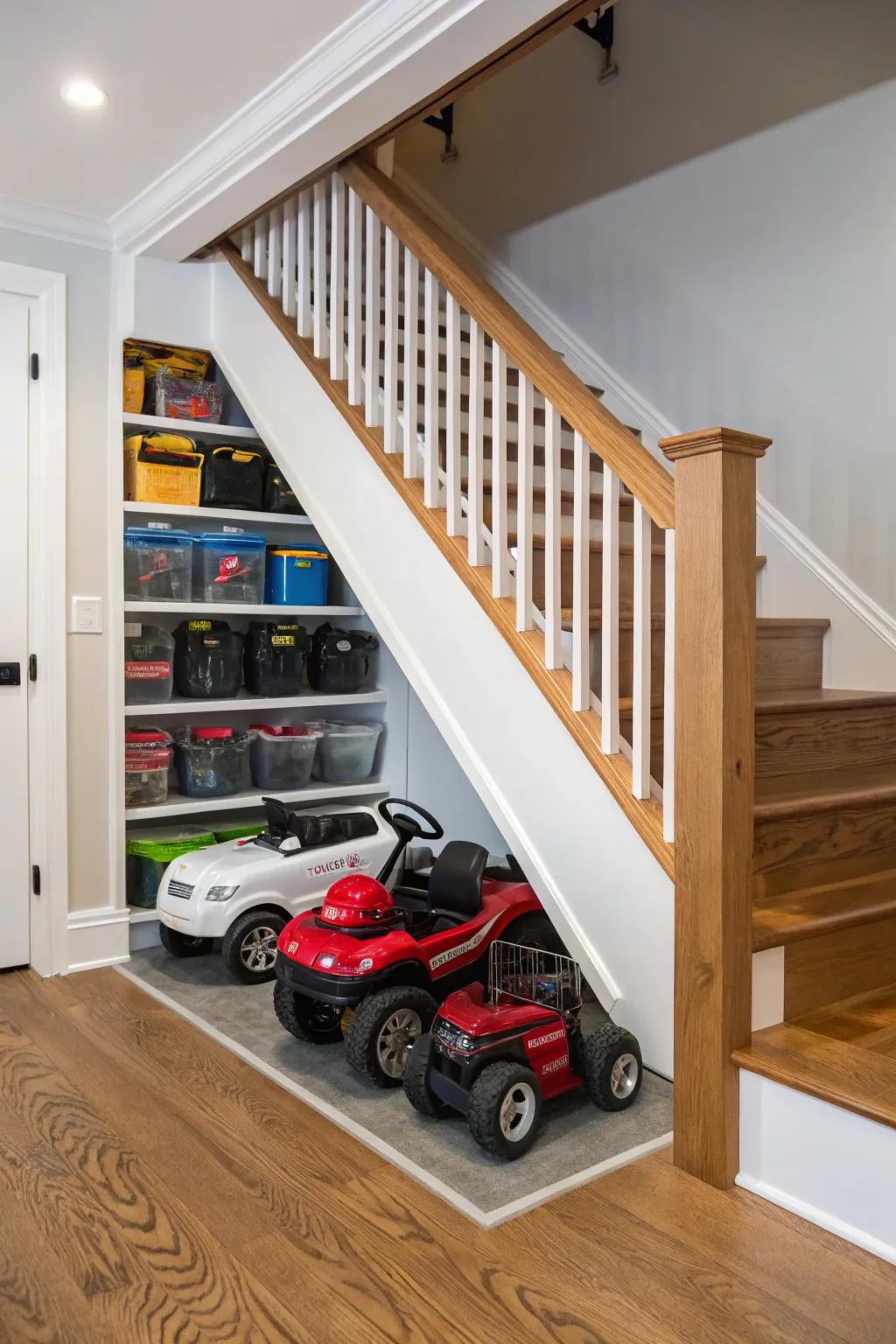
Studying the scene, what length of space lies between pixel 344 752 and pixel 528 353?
6.66 ft

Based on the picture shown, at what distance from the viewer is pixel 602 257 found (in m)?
4.24

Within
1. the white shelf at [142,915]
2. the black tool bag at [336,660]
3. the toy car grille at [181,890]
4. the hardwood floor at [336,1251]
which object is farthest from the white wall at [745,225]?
the white shelf at [142,915]

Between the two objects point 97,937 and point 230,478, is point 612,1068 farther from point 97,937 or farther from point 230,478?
point 230,478

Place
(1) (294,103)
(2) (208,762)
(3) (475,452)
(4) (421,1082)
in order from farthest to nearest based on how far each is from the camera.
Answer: (2) (208,762)
(3) (475,452)
(1) (294,103)
(4) (421,1082)

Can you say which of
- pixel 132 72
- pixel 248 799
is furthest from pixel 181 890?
pixel 132 72

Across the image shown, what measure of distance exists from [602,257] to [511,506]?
1557 millimetres

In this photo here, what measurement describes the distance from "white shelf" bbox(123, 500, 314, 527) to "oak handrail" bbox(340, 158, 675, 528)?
3.78 feet

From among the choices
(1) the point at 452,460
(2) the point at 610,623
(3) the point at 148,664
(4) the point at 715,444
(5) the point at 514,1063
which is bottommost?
(5) the point at 514,1063

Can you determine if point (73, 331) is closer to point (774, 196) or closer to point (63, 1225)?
point (774, 196)

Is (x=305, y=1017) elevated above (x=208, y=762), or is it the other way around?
(x=208, y=762)

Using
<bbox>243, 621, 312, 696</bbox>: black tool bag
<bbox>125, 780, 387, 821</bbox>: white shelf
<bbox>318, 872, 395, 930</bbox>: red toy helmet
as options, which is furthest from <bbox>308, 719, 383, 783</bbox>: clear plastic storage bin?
<bbox>318, 872, 395, 930</bbox>: red toy helmet

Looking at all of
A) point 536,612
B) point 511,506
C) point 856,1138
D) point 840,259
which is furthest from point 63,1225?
point 840,259

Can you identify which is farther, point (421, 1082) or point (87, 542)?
point (87, 542)

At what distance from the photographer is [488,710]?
9.14 feet
